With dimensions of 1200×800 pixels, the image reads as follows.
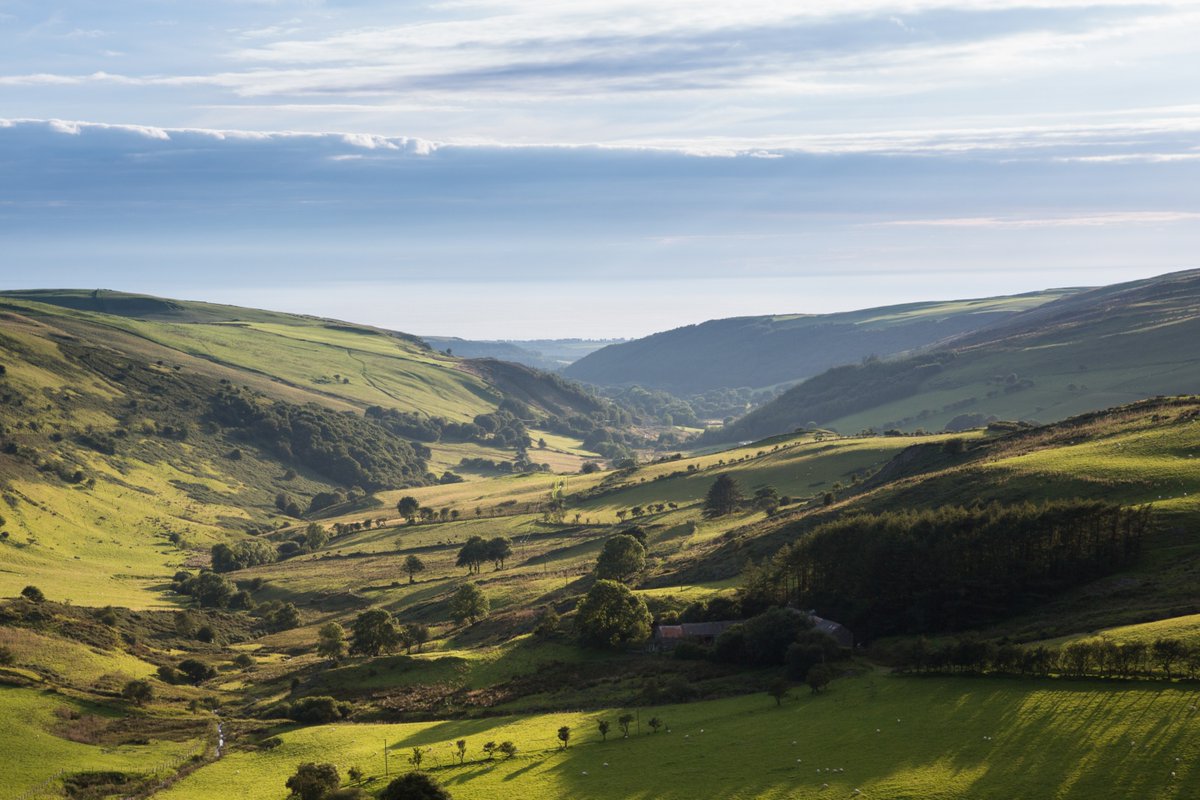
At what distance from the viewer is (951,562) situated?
89375 mm

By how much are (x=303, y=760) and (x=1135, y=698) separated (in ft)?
191

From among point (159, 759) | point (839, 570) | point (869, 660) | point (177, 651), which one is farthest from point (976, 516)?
point (177, 651)

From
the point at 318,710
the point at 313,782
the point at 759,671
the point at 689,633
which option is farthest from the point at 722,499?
the point at 313,782

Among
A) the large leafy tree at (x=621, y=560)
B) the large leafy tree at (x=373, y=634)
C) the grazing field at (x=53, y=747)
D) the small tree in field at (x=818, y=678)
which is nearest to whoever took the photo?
the grazing field at (x=53, y=747)

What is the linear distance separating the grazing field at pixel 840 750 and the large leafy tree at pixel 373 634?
102 ft

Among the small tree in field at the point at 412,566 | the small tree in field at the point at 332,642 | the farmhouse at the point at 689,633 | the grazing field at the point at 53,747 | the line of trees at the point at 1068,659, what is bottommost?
the small tree in field at the point at 412,566

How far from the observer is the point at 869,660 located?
79500 mm

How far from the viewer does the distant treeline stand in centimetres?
8494

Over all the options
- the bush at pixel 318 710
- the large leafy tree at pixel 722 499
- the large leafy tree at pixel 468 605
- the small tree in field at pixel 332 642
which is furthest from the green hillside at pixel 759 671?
the large leafy tree at pixel 722 499

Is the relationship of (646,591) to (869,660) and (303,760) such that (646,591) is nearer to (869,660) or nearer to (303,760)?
(869,660)

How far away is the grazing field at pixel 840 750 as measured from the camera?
51.3m

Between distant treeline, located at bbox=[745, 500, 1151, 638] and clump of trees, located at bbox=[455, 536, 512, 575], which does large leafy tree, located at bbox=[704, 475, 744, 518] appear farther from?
distant treeline, located at bbox=[745, 500, 1151, 638]

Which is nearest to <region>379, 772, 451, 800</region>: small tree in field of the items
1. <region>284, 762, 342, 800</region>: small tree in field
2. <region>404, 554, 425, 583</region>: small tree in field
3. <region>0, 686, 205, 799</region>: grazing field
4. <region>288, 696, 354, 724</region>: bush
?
<region>284, 762, 342, 800</region>: small tree in field

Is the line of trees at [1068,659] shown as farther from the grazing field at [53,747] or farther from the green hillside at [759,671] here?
the grazing field at [53,747]
